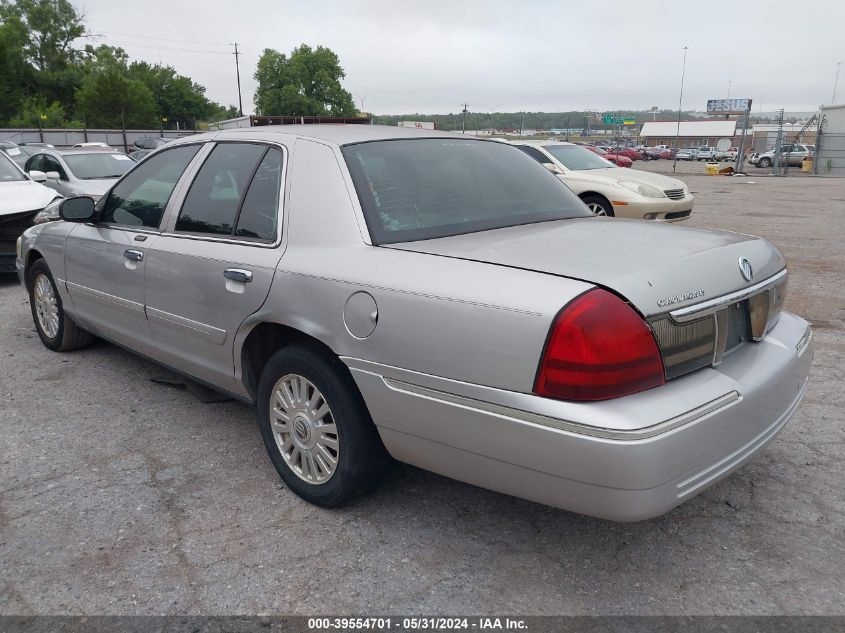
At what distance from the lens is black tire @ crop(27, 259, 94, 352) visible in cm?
503

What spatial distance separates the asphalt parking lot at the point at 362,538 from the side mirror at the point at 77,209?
3.93 ft

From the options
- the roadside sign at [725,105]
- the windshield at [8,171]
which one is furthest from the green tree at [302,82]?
the windshield at [8,171]

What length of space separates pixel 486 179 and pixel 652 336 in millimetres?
1472

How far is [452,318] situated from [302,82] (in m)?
99.7

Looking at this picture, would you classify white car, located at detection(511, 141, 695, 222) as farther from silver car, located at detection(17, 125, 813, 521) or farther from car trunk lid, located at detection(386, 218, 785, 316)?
car trunk lid, located at detection(386, 218, 785, 316)

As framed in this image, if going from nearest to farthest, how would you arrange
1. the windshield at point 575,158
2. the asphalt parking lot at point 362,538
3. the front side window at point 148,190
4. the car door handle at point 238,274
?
the asphalt parking lot at point 362,538
the car door handle at point 238,274
the front side window at point 148,190
the windshield at point 575,158

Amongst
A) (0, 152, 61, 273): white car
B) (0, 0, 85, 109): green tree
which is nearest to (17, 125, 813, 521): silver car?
(0, 152, 61, 273): white car

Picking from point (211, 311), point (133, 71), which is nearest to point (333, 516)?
point (211, 311)

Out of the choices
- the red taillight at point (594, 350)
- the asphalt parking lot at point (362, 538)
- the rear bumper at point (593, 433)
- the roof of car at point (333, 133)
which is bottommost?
the asphalt parking lot at point (362, 538)

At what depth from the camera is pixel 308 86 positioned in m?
96.4

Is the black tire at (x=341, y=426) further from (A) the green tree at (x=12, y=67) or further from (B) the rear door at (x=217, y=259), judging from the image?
(A) the green tree at (x=12, y=67)

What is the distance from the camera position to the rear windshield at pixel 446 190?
2.94m

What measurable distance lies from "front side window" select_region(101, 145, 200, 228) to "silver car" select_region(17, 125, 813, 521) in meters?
0.03

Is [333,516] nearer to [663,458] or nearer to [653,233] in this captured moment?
[663,458]
